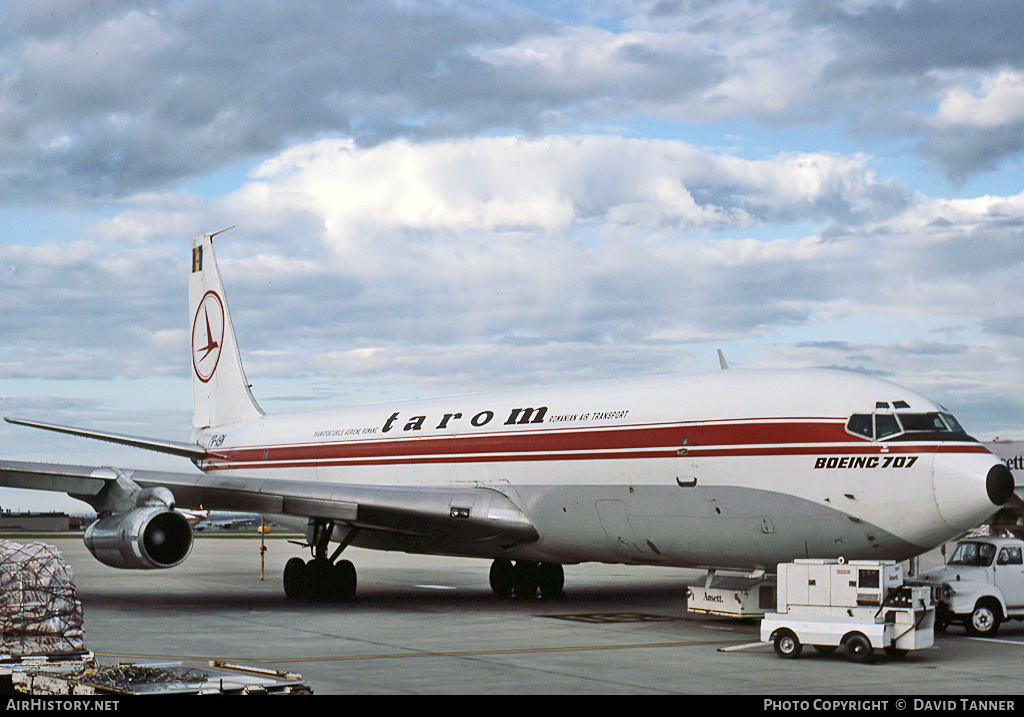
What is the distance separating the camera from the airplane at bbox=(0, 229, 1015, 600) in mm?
16766

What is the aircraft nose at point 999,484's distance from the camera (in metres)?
15.9

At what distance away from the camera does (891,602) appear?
15102 mm

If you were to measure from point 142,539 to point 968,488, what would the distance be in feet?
44.5

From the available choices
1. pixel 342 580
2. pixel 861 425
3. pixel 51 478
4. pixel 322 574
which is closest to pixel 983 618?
pixel 861 425

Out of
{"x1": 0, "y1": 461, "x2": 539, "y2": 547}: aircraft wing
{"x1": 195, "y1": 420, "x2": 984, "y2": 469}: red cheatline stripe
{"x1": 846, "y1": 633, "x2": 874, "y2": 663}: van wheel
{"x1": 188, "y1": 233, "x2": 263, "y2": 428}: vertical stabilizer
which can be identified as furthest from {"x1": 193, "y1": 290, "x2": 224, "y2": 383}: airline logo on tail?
{"x1": 846, "y1": 633, "x2": 874, "y2": 663}: van wheel

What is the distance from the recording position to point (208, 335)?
33.5 metres

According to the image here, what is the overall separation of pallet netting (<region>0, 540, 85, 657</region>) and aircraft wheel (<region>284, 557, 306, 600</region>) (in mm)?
Answer: 11463

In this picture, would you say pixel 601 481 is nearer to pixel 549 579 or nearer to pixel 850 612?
pixel 850 612

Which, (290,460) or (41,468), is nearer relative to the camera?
(41,468)
